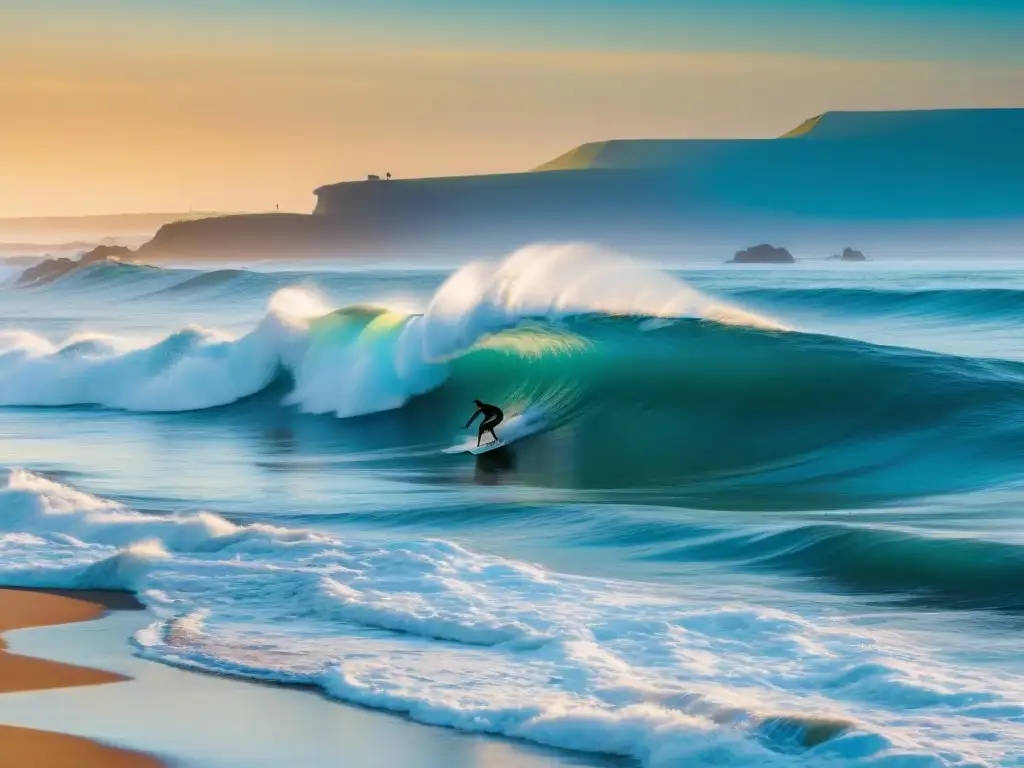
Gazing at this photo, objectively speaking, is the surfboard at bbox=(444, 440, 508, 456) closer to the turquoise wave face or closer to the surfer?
the surfer

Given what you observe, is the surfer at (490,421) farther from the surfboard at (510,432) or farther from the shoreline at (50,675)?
the shoreline at (50,675)

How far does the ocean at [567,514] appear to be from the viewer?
17.3 feet

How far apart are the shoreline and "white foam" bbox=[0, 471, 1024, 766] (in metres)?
0.23

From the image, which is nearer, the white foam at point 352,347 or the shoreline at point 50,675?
the shoreline at point 50,675

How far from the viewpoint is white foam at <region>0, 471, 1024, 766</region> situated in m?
4.80

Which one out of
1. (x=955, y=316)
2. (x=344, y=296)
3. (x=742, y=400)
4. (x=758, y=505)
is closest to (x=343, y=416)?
(x=742, y=400)

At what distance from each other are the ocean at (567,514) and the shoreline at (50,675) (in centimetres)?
25

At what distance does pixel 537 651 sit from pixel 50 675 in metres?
Result: 1.81

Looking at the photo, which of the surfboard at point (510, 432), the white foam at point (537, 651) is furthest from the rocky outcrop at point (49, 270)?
the white foam at point (537, 651)

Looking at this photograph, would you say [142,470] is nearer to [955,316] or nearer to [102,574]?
[102,574]

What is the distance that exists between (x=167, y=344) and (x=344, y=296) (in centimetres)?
3203

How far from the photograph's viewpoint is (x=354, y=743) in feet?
16.3

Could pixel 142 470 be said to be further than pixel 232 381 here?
No

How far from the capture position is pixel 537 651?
19.5ft
